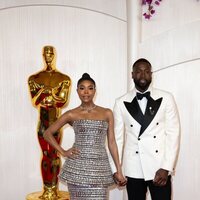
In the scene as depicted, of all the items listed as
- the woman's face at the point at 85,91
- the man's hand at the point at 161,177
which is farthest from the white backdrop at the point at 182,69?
the woman's face at the point at 85,91

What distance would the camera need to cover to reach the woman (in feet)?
8.69

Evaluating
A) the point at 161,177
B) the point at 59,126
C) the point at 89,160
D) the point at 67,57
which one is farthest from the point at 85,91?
the point at 67,57

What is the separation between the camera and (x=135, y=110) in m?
2.84

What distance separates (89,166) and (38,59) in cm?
148

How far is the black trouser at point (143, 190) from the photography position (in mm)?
2779

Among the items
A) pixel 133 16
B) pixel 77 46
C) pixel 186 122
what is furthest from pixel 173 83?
pixel 77 46

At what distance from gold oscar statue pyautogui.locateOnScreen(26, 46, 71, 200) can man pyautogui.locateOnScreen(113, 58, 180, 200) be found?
Answer: 0.71 metres

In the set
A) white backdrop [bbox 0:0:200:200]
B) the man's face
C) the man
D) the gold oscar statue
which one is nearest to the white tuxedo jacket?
the man

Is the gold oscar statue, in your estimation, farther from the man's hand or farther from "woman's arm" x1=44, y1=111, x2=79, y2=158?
the man's hand

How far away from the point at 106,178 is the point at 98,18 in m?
1.67

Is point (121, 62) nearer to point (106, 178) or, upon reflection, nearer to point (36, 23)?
point (36, 23)

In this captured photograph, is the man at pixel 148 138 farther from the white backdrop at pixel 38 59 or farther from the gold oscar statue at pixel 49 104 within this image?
the white backdrop at pixel 38 59

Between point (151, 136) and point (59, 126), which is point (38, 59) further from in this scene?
point (151, 136)

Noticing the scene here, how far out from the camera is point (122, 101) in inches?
115
